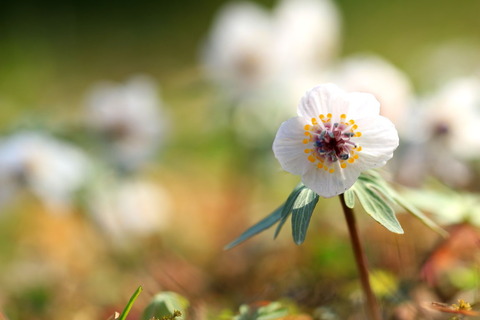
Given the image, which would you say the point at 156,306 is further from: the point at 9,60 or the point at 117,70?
the point at 117,70

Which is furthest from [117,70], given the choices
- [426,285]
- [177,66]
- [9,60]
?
[426,285]

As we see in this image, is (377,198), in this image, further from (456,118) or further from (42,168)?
(42,168)

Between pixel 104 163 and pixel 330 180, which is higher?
pixel 104 163

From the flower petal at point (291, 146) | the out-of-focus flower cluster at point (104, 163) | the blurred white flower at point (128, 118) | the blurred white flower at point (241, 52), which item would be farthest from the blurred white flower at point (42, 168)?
the flower petal at point (291, 146)

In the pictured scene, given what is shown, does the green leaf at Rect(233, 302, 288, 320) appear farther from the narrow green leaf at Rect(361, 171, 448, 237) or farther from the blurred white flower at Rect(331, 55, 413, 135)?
the blurred white flower at Rect(331, 55, 413, 135)

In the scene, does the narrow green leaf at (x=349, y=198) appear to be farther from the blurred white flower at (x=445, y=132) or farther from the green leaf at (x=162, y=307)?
the blurred white flower at (x=445, y=132)

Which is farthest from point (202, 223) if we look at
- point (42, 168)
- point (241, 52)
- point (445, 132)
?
point (445, 132)

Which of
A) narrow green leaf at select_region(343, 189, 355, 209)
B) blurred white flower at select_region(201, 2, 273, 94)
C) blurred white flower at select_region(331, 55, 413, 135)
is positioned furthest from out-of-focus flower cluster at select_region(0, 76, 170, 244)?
narrow green leaf at select_region(343, 189, 355, 209)
